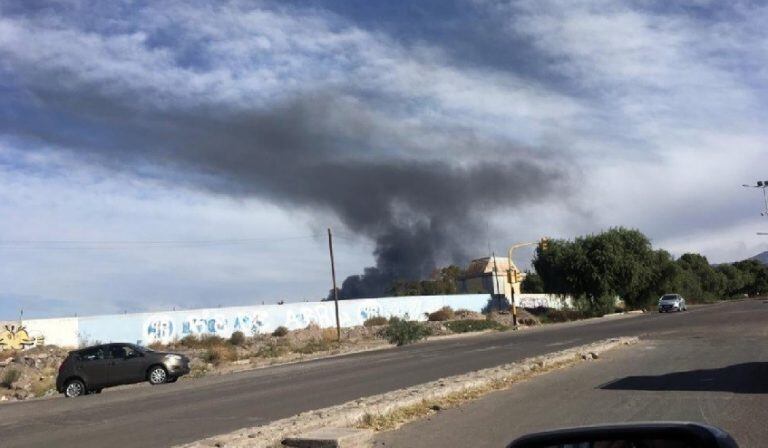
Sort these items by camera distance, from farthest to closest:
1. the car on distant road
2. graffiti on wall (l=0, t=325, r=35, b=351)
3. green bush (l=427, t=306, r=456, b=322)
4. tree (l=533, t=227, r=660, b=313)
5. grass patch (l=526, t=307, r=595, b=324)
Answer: tree (l=533, t=227, r=660, b=313) < green bush (l=427, t=306, r=456, b=322) < grass patch (l=526, t=307, r=595, b=324) < the car on distant road < graffiti on wall (l=0, t=325, r=35, b=351)

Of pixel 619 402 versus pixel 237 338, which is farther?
pixel 237 338

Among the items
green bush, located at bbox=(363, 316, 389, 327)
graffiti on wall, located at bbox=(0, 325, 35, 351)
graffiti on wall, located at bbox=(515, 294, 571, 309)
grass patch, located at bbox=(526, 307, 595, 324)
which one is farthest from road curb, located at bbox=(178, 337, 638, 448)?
graffiti on wall, located at bbox=(515, 294, 571, 309)

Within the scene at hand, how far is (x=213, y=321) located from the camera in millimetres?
56406

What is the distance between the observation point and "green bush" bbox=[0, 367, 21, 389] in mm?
33378

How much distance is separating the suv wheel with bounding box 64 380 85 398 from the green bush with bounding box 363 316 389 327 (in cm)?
4152

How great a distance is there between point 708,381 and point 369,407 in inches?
279

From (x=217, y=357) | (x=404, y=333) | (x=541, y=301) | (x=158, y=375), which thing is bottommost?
(x=217, y=357)

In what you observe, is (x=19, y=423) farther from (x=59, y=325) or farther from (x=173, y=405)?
(x=59, y=325)

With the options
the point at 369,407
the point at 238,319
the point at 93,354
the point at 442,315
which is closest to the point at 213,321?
the point at 238,319

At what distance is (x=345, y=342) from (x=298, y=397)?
33.9 meters

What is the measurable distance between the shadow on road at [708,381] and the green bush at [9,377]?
2880cm

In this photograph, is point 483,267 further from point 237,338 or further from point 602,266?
point 237,338

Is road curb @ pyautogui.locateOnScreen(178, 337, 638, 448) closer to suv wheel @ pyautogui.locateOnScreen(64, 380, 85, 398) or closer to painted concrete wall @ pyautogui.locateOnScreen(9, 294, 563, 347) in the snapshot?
suv wheel @ pyautogui.locateOnScreen(64, 380, 85, 398)

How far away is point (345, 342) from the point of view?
50531 mm
